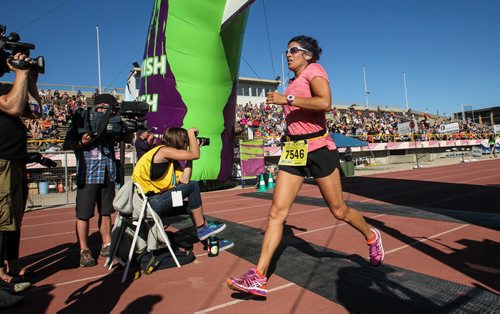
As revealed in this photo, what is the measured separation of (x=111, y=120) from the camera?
3592 mm

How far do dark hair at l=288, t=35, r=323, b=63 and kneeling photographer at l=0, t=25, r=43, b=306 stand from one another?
2273mm

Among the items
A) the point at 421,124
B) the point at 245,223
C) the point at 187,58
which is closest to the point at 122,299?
the point at 245,223

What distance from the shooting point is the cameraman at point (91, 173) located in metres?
3.71

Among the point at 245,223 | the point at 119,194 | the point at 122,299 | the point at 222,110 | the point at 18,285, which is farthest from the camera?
the point at 222,110

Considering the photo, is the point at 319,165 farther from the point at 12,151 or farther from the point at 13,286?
the point at 13,286

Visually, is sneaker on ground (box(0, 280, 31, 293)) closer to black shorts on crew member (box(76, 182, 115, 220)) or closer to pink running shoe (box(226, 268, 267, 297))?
black shorts on crew member (box(76, 182, 115, 220))

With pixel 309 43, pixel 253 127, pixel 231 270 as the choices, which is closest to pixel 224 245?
pixel 231 270

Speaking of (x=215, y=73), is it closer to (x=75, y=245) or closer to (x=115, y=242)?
(x=75, y=245)

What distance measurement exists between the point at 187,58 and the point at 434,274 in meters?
8.98

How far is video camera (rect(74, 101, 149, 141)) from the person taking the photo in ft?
11.7

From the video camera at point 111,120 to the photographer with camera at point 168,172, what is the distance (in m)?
0.39

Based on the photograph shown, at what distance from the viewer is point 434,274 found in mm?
2881

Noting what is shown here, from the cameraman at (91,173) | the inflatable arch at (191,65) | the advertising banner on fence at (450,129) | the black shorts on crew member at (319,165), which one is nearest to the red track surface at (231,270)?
the cameraman at (91,173)

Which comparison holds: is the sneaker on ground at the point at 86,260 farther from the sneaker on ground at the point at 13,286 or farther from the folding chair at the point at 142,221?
the sneaker on ground at the point at 13,286
